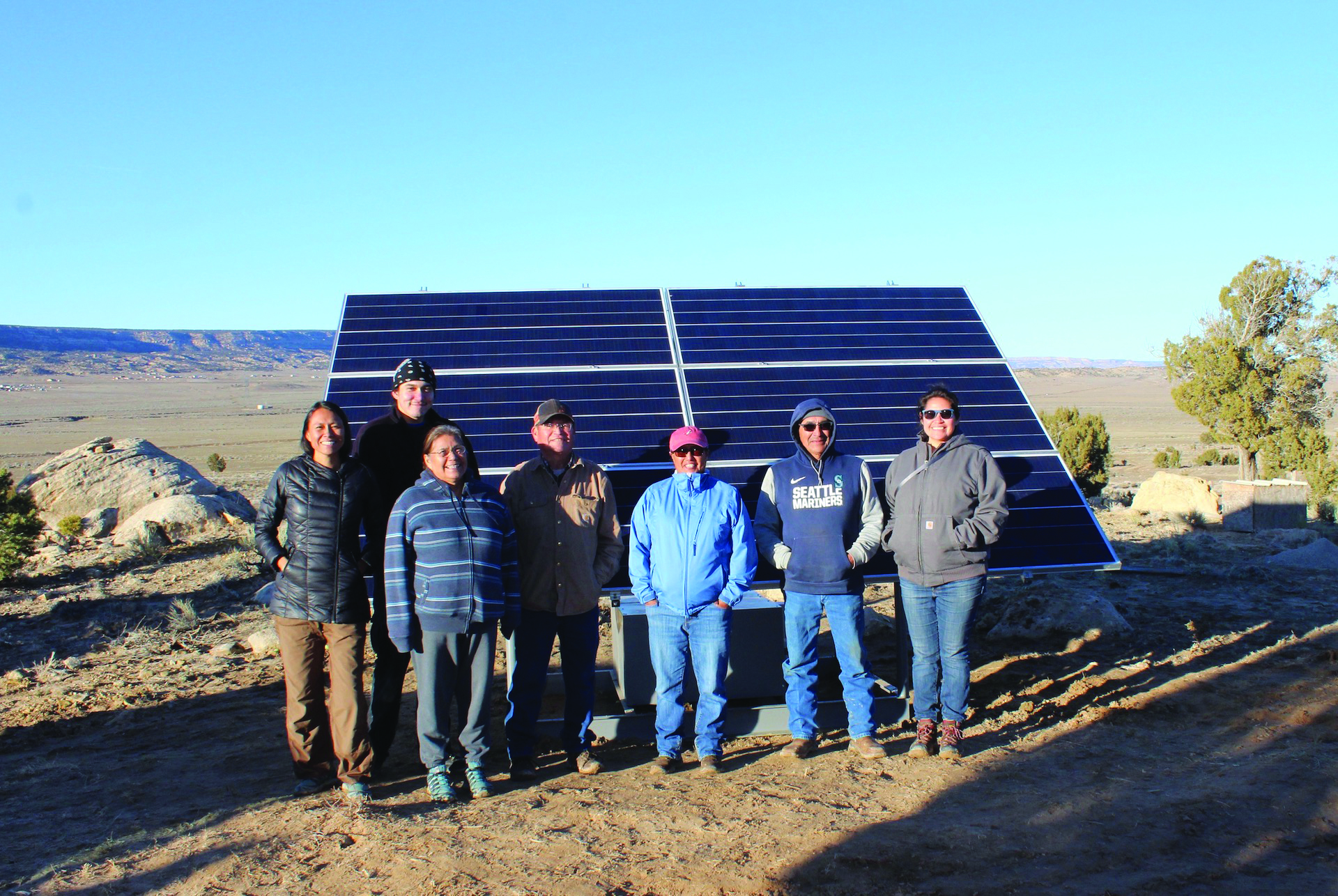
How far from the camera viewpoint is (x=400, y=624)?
18.2 ft

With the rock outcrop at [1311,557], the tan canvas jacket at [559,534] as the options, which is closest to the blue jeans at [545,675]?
the tan canvas jacket at [559,534]

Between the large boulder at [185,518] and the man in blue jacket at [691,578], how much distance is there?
12.3 metres

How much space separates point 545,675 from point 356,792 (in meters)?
1.36

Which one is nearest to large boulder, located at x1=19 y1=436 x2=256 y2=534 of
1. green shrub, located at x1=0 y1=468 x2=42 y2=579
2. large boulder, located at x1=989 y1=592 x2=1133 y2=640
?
green shrub, located at x1=0 y1=468 x2=42 y2=579

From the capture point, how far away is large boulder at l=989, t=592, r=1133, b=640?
9836 mm

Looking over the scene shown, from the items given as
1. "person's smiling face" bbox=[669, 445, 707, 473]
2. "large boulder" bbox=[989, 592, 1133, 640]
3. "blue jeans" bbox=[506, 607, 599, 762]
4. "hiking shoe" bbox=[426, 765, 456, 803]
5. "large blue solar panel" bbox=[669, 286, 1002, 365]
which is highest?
"large blue solar panel" bbox=[669, 286, 1002, 365]

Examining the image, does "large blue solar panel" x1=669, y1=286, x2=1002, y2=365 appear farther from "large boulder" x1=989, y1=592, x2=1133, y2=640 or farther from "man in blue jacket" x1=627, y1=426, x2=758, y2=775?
"large boulder" x1=989, y1=592, x2=1133, y2=640

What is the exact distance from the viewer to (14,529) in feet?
42.7

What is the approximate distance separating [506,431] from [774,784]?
147 inches

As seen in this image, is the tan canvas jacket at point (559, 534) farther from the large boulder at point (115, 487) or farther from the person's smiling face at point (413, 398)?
the large boulder at point (115, 487)

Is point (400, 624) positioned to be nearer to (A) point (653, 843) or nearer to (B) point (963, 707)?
(A) point (653, 843)

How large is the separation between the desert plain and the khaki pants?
289 mm

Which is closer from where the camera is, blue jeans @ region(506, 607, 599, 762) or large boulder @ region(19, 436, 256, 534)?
blue jeans @ region(506, 607, 599, 762)

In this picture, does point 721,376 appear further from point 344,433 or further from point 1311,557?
point 1311,557
